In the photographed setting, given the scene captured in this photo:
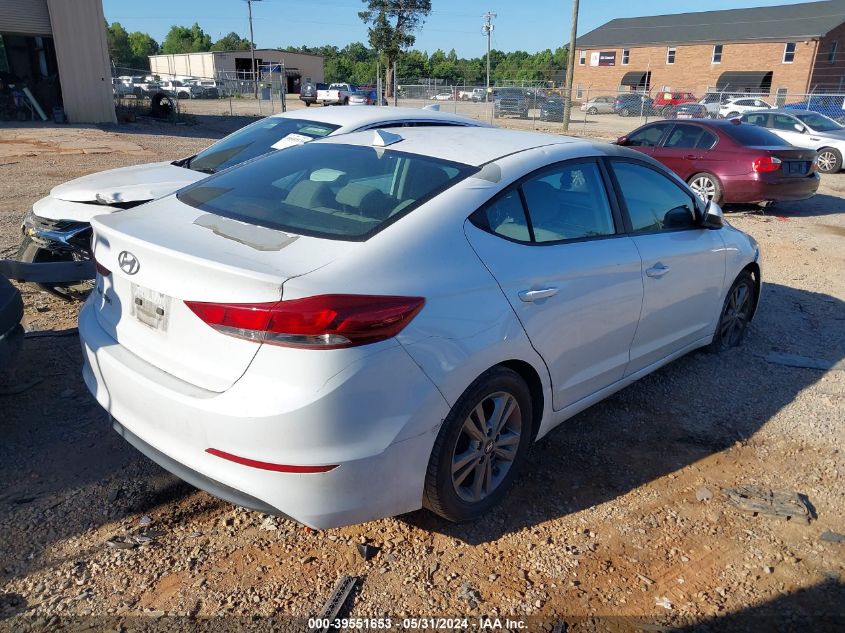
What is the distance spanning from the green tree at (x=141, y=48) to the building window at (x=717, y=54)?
244ft

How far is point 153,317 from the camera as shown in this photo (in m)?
2.71

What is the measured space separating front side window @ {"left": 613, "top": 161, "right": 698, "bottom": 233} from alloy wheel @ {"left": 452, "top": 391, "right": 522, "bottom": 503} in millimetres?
1477

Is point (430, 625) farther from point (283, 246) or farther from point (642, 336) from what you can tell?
point (642, 336)

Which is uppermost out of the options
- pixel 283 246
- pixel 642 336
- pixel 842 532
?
pixel 283 246

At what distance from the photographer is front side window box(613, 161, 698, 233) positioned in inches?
156

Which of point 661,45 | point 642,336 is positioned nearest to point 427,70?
point 661,45

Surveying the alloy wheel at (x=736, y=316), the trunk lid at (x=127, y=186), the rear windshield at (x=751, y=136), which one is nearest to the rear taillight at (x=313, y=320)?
the trunk lid at (x=127, y=186)

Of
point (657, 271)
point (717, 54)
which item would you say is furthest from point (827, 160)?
point (717, 54)

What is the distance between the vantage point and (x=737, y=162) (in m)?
10.9

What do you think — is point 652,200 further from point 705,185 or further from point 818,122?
point 818,122

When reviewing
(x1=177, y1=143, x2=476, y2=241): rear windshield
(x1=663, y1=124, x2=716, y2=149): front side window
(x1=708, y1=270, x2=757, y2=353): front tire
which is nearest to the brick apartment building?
(x1=663, y1=124, x2=716, y2=149): front side window

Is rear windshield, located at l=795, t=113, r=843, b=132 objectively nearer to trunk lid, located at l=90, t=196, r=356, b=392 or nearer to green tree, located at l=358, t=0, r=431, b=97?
trunk lid, located at l=90, t=196, r=356, b=392

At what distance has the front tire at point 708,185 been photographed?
11.2m

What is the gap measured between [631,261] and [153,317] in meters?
2.44
